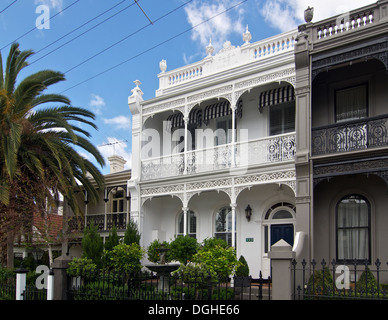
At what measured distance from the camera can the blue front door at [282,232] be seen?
16.2 metres

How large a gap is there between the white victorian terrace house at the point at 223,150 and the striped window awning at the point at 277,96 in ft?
0.12

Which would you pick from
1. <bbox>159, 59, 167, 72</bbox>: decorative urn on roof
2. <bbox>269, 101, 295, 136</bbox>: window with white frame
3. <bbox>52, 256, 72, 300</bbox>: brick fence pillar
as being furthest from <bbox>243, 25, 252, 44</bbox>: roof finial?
<bbox>52, 256, 72, 300</bbox>: brick fence pillar

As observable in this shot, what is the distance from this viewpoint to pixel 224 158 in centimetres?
1695

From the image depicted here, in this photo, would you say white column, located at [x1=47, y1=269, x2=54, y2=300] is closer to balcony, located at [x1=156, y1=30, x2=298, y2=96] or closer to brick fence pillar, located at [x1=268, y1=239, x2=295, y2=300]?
brick fence pillar, located at [x1=268, y1=239, x2=295, y2=300]

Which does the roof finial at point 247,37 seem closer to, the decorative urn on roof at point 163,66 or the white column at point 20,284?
Result: the decorative urn on roof at point 163,66

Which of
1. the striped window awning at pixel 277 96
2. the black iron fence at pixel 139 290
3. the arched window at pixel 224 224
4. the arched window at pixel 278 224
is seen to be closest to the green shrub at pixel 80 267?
the black iron fence at pixel 139 290

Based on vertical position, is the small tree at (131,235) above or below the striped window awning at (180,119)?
below

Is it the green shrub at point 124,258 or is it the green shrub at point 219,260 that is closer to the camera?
the green shrub at point 219,260

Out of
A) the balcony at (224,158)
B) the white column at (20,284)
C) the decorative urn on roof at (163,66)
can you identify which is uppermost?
the decorative urn on roof at (163,66)

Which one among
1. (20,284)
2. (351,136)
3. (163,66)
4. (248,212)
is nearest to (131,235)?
(248,212)

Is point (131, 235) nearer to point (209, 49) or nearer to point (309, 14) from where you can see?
point (209, 49)

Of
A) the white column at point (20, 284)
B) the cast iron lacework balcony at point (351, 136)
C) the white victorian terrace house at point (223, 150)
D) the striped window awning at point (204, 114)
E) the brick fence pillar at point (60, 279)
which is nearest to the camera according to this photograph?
the brick fence pillar at point (60, 279)

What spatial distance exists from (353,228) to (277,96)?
212 inches
